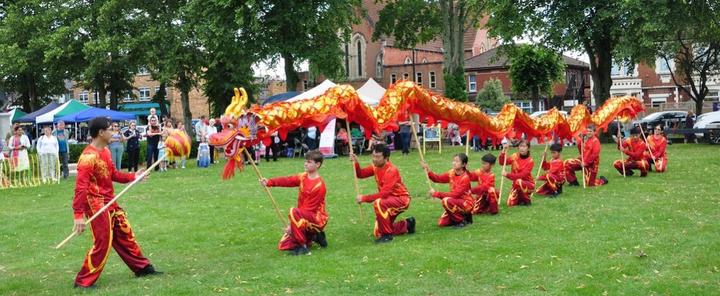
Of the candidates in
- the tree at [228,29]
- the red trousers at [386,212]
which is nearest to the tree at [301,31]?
the tree at [228,29]

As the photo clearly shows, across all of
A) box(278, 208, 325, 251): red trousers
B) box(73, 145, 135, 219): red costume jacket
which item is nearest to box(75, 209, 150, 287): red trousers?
box(73, 145, 135, 219): red costume jacket

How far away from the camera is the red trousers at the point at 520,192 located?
14.9m

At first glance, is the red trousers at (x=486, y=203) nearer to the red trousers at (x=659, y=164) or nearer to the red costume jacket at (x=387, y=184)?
the red costume jacket at (x=387, y=184)

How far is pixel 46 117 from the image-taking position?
109 ft

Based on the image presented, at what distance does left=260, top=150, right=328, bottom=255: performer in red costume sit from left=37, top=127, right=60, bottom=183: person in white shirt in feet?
43.9

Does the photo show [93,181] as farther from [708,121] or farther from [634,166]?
[708,121]

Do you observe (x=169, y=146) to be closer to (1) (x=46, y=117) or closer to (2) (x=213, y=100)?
(1) (x=46, y=117)

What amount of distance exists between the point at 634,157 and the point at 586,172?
2.65 metres

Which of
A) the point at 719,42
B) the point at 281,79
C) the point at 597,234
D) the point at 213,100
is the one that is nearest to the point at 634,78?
the point at 719,42

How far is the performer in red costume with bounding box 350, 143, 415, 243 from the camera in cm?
1162

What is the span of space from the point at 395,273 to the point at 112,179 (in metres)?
3.67

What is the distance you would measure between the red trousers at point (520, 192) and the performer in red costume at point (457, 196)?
221 cm

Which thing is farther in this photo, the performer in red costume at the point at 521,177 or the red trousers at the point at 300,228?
the performer in red costume at the point at 521,177

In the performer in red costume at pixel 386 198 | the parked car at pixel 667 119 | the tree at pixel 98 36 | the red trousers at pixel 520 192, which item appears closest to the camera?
the performer in red costume at pixel 386 198
